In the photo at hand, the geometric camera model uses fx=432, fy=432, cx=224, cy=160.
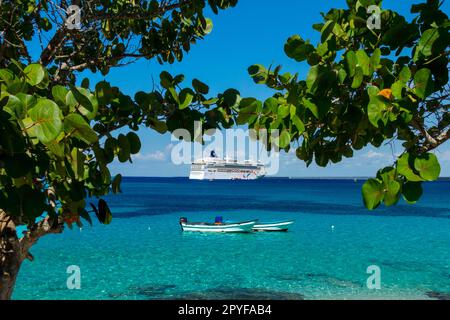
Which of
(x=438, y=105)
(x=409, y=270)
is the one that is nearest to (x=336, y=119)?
(x=438, y=105)

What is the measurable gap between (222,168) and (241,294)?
14113 centimetres

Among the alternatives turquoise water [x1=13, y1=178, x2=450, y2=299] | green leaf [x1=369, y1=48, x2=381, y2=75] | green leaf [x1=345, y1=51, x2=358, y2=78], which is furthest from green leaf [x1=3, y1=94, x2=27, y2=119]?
turquoise water [x1=13, y1=178, x2=450, y2=299]

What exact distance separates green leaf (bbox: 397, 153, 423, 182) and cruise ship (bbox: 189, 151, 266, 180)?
148381 mm

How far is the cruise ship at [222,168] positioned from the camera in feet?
505

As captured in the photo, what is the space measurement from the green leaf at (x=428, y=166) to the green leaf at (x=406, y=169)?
25 millimetres

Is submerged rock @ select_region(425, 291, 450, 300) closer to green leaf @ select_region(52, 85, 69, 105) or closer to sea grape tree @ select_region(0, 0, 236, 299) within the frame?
sea grape tree @ select_region(0, 0, 236, 299)

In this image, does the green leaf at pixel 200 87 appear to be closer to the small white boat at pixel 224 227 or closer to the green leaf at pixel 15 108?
the green leaf at pixel 15 108

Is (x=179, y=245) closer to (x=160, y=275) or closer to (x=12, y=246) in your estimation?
(x=160, y=275)

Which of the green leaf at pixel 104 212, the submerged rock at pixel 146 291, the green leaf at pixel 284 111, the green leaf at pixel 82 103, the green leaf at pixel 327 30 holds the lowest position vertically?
the submerged rock at pixel 146 291

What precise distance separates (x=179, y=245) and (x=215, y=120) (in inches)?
1097

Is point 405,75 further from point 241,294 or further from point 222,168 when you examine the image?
point 222,168

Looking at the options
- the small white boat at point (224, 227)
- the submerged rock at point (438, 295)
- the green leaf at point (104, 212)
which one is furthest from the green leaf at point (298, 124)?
the small white boat at point (224, 227)

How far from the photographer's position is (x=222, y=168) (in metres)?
158

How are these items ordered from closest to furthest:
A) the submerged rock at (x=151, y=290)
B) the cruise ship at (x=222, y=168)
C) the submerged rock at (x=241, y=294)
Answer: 1. the submerged rock at (x=241, y=294)
2. the submerged rock at (x=151, y=290)
3. the cruise ship at (x=222, y=168)
